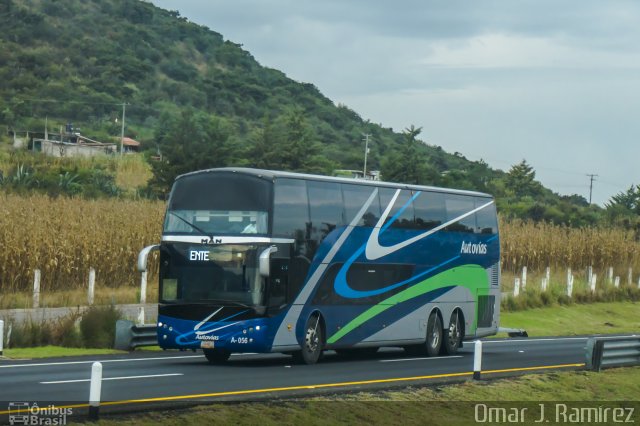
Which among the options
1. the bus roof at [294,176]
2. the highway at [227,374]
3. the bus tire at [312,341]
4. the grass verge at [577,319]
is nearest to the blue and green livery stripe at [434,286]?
the bus tire at [312,341]

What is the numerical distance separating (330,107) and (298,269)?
139816 mm

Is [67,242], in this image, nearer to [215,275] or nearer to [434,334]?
[434,334]

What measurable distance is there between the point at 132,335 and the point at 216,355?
3.36 meters

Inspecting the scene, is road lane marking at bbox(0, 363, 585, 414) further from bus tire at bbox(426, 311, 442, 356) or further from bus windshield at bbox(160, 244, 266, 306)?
bus tire at bbox(426, 311, 442, 356)

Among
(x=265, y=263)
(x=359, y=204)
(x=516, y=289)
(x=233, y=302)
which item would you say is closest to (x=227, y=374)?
(x=233, y=302)

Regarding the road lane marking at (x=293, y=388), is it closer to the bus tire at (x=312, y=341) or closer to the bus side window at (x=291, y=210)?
the bus tire at (x=312, y=341)

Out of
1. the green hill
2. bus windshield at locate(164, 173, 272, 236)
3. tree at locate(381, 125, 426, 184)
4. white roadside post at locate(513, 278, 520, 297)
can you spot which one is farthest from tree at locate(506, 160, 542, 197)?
bus windshield at locate(164, 173, 272, 236)

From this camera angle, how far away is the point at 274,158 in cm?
8844

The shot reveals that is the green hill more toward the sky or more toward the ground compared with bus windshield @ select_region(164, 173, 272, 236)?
more toward the sky

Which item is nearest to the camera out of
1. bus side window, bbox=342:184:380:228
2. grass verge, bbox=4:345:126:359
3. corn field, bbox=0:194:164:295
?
grass verge, bbox=4:345:126:359

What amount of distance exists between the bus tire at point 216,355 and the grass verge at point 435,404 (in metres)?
5.94

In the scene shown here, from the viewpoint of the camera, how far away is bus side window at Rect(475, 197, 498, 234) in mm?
33031

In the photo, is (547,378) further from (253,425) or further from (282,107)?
(282,107)

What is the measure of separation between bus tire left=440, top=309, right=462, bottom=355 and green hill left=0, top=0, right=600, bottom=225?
50.3 meters
